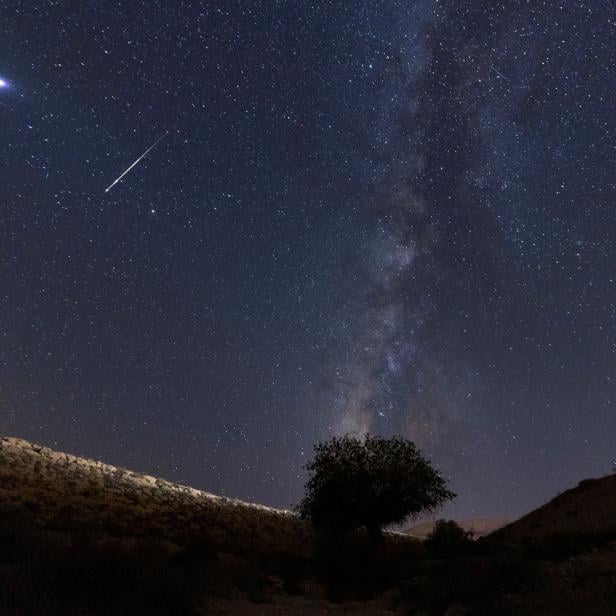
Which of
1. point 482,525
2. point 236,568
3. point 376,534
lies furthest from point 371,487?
point 482,525

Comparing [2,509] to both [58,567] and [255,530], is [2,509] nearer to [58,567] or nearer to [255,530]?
[58,567]

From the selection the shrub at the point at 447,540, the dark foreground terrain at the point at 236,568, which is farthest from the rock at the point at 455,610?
the shrub at the point at 447,540

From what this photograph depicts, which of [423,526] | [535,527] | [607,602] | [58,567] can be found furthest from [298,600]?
[423,526]

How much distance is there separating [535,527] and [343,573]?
21.7 metres

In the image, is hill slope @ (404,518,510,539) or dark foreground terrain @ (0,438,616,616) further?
hill slope @ (404,518,510,539)

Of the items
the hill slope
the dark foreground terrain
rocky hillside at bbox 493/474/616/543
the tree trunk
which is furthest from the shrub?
the hill slope

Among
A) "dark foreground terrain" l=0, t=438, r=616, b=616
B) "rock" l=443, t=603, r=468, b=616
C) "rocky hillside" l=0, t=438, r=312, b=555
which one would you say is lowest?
"rock" l=443, t=603, r=468, b=616

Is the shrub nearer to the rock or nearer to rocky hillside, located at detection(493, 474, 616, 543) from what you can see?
rocky hillside, located at detection(493, 474, 616, 543)

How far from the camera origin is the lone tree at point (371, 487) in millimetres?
26078

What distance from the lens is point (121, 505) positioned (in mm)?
26438

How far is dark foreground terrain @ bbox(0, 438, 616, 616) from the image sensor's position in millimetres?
9469

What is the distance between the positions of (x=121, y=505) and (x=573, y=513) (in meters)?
28.8

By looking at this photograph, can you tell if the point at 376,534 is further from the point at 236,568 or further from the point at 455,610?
the point at 455,610

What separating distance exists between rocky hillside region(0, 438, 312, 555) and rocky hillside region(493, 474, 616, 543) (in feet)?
49.0
